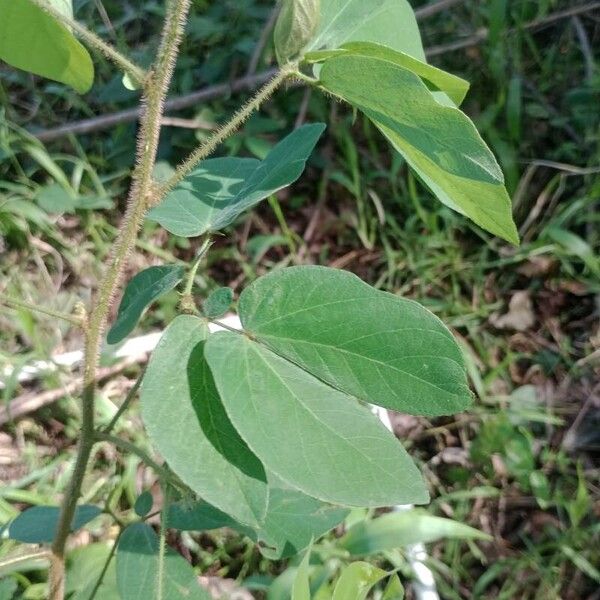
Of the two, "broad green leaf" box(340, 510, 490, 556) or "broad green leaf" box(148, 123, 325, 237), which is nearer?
"broad green leaf" box(148, 123, 325, 237)

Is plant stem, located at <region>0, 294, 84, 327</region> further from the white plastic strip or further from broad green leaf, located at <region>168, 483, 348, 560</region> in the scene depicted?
the white plastic strip

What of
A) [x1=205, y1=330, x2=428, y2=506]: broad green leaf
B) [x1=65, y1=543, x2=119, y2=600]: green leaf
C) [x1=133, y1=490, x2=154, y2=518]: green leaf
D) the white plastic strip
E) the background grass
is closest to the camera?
[x1=205, y1=330, x2=428, y2=506]: broad green leaf

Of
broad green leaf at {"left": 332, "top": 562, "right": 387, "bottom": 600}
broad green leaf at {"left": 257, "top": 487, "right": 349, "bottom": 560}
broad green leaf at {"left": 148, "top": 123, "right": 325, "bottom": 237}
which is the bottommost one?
broad green leaf at {"left": 257, "top": 487, "right": 349, "bottom": 560}

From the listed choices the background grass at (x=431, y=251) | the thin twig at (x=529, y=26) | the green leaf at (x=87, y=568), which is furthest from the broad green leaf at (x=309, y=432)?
the thin twig at (x=529, y=26)

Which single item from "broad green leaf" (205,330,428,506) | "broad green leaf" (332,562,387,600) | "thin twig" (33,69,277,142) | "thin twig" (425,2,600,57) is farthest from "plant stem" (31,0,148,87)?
"thin twig" (425,2,600,57)

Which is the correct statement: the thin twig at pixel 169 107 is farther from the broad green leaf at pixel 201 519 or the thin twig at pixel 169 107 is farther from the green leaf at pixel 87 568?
the broad green leaf at pixel 201 519

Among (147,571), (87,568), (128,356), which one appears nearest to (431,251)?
(128,356)

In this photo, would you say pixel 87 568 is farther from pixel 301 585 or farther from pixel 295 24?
pixel 295 24
